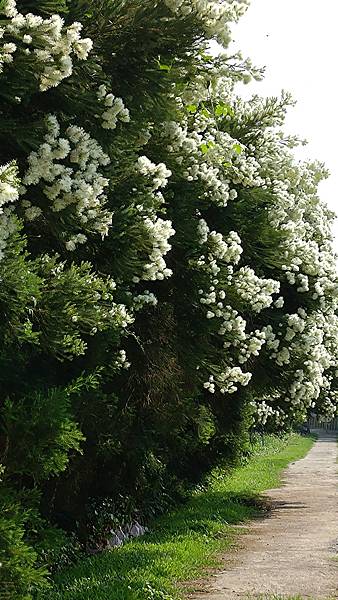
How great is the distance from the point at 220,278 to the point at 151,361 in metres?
1.37

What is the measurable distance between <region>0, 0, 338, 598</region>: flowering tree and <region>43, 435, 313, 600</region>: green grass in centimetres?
78

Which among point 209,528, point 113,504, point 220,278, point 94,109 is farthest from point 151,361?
point 209,528

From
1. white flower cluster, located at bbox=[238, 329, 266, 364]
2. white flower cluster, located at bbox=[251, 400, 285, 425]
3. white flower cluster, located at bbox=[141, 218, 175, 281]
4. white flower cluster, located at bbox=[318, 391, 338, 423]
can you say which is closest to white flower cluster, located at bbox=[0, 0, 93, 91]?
white flower cluster, located at bbox=[141, 218, 175, 281]

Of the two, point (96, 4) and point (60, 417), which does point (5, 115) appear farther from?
point (60, 417)

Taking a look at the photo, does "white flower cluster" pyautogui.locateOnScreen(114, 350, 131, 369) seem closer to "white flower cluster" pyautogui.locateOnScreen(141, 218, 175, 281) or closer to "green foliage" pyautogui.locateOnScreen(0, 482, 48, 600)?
"white flower cluster" pyautogui.locateOnScreen(141, 218, 175, 281)

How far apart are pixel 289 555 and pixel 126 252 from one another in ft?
24.6

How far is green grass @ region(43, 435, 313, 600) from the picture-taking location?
1066cm

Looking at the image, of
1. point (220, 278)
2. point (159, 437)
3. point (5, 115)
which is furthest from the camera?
point (159, 437)

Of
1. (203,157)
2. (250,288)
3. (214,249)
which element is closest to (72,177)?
(203,157)

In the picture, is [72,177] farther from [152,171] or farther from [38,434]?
[38,434]

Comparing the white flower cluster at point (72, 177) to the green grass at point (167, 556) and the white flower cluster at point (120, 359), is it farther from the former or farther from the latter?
the green grass at point (167, 556)

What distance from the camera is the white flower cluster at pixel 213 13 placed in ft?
25.0

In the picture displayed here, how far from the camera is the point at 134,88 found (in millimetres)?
8289

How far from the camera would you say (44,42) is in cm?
650
